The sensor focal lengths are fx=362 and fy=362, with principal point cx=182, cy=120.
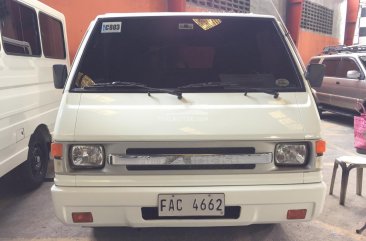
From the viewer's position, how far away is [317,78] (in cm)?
290

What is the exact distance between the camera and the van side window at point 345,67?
27.1 ft

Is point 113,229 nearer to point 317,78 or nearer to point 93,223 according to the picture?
point 93,223

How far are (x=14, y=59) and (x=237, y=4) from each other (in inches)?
418

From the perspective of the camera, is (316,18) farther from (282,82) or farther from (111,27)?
(111,27)

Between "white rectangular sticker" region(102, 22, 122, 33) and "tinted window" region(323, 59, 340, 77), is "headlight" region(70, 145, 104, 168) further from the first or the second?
"tinted window" region(323, 59, 340, 77)

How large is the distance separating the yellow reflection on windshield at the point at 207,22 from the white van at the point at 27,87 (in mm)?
1189

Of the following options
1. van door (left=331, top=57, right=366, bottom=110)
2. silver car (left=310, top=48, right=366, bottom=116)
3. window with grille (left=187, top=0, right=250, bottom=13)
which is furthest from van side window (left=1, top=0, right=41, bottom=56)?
window with grille (left=187, top=0, right=250, bottom=13)

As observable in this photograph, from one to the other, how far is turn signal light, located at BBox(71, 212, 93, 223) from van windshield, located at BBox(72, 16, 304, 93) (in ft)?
2.81

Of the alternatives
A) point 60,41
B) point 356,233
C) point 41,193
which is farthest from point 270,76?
point 60,41

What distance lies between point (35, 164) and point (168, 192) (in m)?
2.55

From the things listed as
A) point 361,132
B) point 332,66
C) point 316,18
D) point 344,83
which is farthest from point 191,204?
point 316,18

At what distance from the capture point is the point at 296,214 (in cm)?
238

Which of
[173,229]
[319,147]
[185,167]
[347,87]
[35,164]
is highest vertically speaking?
[319,147]

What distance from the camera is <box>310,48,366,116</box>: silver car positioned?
791cm
